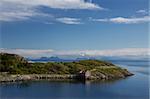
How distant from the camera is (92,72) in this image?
3872cm

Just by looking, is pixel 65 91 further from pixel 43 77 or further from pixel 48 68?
pixel 48 68

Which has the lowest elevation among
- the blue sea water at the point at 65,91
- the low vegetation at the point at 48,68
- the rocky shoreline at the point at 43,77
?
the blue sea water at the point at 65,91

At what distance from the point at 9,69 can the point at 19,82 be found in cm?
358

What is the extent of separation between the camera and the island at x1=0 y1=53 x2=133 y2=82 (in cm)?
3512

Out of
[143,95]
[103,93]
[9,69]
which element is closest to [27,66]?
[9,69]

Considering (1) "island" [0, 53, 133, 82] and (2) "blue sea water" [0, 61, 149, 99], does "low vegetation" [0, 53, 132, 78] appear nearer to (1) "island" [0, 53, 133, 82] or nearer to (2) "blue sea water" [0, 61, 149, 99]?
(1) "island" [0, 53, 133, 82]

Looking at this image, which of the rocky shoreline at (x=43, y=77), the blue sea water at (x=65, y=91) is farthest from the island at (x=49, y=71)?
the blue sea water at (x=65, y=91)

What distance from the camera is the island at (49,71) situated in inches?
1383

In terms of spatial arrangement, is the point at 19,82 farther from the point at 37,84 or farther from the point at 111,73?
the point at 111,73

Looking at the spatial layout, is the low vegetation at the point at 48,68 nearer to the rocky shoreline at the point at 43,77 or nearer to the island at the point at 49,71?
the island at the point at 49,71

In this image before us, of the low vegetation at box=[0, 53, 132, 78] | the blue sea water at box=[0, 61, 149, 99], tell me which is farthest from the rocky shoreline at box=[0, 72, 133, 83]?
the blue sea water at box=[0, 61, 149, 99]

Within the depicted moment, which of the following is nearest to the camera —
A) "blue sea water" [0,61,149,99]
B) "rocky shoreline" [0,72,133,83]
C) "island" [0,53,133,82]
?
"blue sea water" [0,61,149,99]

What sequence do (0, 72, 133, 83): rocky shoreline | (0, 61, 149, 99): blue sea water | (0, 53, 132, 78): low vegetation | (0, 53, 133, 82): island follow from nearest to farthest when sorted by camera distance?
(0, 61, 149, 99): blue sea water → (0, 72, 133, 83): rocky shoreline → (0, 53, 133, 82): island → (0, 53, 132, 78): low vegetation

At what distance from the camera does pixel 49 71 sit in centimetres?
3794
